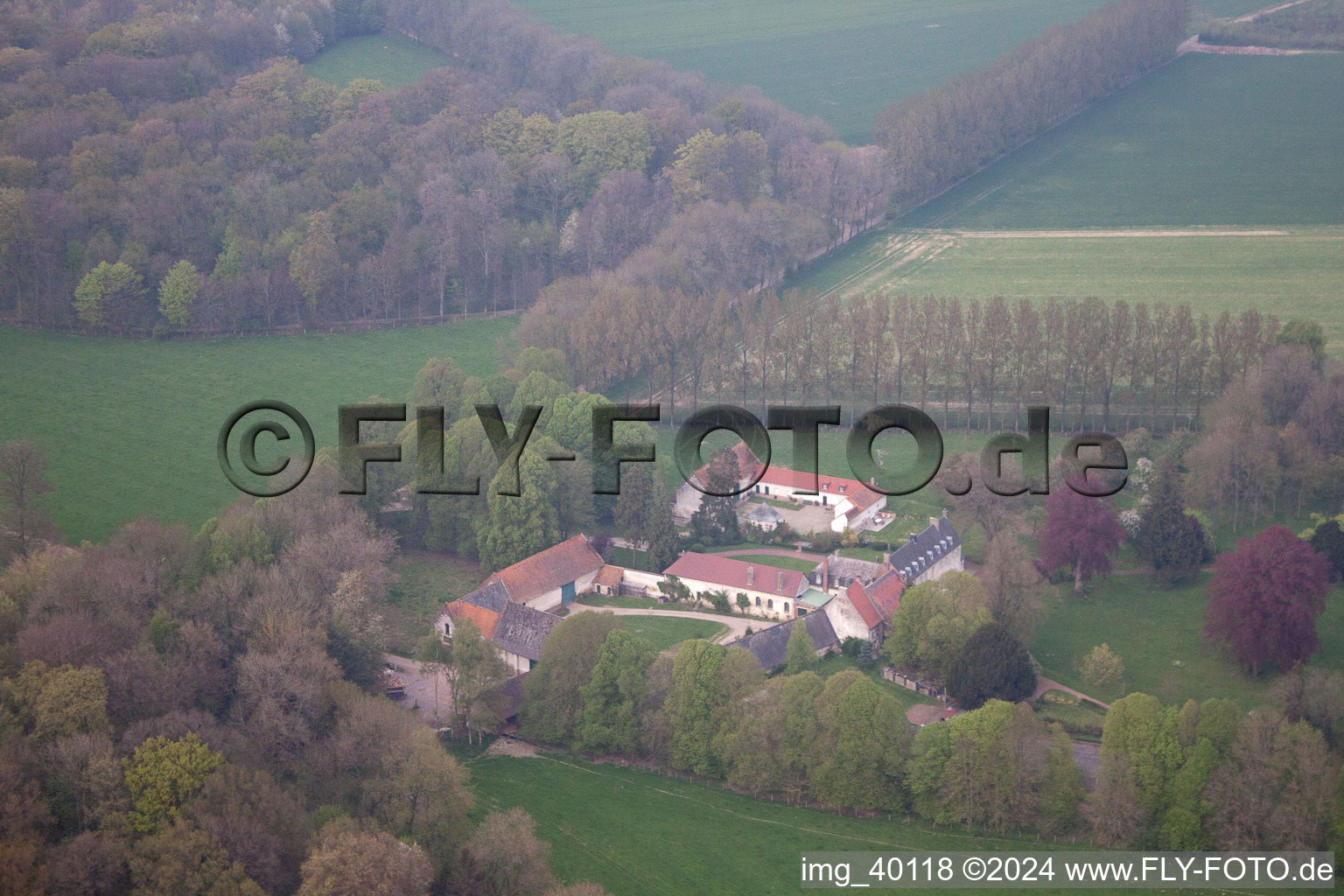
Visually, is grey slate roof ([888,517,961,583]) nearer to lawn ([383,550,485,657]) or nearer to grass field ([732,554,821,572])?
grass field ([732,554,821,572])

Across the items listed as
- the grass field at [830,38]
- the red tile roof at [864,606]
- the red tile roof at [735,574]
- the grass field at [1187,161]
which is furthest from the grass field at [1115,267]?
the red tile roof at [864,606]

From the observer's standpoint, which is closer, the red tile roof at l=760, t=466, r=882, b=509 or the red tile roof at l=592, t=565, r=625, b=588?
the red tile roof at l=592, t=565, r=625, b=588

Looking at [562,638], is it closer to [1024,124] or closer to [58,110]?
[58,110]

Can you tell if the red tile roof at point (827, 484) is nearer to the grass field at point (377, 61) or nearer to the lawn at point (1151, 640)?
the lawn at point (1151, 640)

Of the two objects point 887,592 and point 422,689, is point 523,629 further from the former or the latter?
point 887,592

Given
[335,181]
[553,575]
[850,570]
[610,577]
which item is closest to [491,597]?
[553,575]

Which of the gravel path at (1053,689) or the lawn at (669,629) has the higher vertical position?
the lawn at (669,629)

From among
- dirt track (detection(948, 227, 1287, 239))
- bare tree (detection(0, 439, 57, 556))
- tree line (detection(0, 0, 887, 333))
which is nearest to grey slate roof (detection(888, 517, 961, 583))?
tree line (detection(0, 0, 887, 333))
